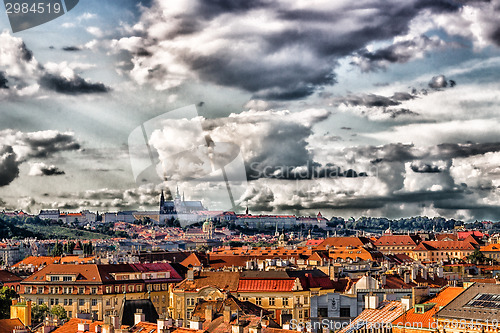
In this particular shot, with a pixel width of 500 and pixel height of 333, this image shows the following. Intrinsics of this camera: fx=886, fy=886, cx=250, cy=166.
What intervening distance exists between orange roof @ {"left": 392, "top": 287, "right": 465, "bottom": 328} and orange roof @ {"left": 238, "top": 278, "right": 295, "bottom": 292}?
77.0ft

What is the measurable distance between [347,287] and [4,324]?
2978cm

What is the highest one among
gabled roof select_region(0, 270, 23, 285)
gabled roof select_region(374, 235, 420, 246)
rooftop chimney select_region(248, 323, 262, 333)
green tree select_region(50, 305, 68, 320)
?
gabled roof select_region(374, 235, 420, 246)

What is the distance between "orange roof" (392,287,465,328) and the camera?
111 ft

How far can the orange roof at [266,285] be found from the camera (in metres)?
59.1

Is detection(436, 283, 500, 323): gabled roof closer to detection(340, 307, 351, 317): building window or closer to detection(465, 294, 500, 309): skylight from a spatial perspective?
detection(465, 294, 500, 309): skylight

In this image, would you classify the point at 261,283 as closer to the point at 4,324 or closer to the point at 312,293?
the point at 312,293

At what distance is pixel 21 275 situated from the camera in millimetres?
94188

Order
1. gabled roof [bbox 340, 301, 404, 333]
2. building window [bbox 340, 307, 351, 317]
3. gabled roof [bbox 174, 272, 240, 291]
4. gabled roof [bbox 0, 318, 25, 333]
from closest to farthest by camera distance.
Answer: gabled roof [bbox 0, 318, 25, 333], gabled roof [bbox 340, 301, 404, 333], building window [bbox 340, 307, 351, 317], gabled roof [bbox 174, 272, 240, 291]

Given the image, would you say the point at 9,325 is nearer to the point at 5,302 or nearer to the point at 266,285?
the point at 5,302

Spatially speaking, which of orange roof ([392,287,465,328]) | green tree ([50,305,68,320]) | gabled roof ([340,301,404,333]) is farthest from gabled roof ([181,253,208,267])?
orange roof ([392,287,465,328])

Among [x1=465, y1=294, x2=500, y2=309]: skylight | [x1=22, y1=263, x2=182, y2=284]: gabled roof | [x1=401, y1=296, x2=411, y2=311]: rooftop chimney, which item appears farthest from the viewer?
[x1=22, y1=263, x2=182, y2=284]: gabled roof

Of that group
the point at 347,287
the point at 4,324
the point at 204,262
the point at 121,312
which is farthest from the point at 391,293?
the point at 204,262

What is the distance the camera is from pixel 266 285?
5991 cm

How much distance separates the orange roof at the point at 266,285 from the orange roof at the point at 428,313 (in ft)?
77.0
